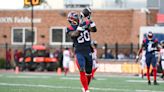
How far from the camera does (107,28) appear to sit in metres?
46.4

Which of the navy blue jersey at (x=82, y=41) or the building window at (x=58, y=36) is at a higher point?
the navy blue jersey at (x=82, y=41)

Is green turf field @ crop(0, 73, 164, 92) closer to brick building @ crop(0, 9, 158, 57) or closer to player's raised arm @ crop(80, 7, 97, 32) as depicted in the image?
player's raised arm @ crop(80, 7, 97, 32)

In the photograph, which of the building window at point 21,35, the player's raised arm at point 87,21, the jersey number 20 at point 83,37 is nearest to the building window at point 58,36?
the building window at point 21,35

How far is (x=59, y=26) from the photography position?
1881 inches

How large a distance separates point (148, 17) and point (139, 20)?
87 centimetres

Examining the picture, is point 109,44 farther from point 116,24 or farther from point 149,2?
point 149,2

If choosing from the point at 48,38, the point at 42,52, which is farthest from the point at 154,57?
the point at 48,38

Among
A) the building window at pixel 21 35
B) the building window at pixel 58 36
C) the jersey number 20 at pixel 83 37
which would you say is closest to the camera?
the jersey number 20 at pixel 83 37

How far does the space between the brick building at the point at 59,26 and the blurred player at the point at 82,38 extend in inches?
1156

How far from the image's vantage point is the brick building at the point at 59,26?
150 feet

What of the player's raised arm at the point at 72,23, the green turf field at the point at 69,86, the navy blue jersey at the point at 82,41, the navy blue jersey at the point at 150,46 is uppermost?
the player's raised arm at the point at 72,23

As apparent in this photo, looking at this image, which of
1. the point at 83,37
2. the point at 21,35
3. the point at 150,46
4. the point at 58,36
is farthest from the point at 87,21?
the point at 21,35

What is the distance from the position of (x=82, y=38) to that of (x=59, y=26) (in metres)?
32.8

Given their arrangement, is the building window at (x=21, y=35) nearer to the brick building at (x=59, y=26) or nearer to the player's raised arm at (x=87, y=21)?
the brick building at (x=59, y=26)
